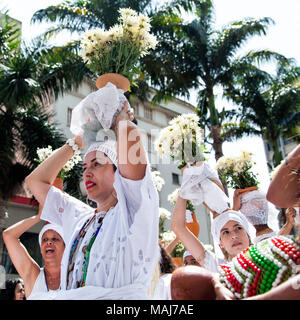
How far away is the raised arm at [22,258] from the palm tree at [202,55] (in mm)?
10131

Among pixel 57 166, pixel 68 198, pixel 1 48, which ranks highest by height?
pixel 1 48

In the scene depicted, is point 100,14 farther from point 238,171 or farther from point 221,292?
point 221,292

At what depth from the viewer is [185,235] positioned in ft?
9.48

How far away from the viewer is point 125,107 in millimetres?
2260

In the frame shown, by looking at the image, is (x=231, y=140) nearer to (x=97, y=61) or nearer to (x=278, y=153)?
(x=278, y=153)

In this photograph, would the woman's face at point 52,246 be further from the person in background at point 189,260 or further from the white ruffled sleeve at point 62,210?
the person in background at point 189,260

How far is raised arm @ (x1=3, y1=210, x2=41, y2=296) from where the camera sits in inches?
125

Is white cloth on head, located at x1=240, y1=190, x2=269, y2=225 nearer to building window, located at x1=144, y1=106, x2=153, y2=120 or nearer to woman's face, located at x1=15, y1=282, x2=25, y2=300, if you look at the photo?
woman's face, located at x1=15, y1=282, x2=25, y2=300

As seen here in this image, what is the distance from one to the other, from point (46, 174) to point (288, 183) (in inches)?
73.2

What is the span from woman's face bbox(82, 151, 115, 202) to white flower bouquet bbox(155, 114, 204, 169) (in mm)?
1319
